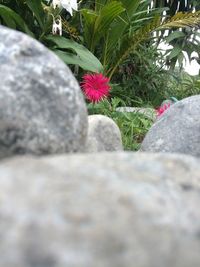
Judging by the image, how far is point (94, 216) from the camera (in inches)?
42.3

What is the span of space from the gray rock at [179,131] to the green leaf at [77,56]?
1772 millimetres

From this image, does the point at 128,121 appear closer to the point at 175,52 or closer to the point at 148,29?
the point at 148,29

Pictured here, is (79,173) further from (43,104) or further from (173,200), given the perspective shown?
(43,104)

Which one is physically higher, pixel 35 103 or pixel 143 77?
pixel 35 103

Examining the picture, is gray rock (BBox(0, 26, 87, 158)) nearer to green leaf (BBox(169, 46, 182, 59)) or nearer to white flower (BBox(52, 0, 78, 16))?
white flower (BBox(52, 0, 78, 16))

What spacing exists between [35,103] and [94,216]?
0.46m

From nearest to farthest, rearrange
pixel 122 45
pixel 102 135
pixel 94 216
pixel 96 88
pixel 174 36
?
pixel 94 216 < pixel 102 135 < pixel 96 88 < pixel 122 45 < pixel 174 36

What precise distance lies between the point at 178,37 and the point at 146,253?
553 cm

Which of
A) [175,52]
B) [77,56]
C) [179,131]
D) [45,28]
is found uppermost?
[179,131]

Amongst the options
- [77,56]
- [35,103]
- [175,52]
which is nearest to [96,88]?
[77,56]

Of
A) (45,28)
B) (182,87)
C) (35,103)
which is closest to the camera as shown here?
(35,103)

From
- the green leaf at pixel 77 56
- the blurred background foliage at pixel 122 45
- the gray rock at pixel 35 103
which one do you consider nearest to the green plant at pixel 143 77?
the blurred background foliage at pixel 122 45

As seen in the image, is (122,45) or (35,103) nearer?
(35,103)

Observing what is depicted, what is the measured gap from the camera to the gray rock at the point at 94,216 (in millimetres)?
1012
